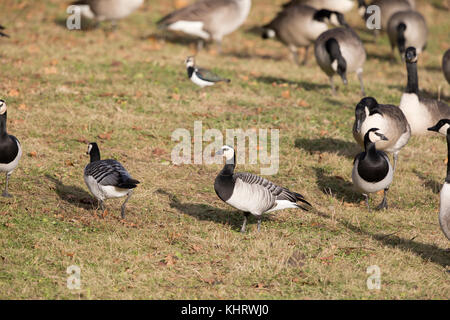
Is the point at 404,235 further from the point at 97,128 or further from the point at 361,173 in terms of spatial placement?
the point at 97,128

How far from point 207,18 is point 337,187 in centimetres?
966

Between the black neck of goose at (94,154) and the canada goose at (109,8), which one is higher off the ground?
the canada goose at (109,8)

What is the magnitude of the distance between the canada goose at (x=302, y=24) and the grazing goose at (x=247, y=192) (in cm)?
1011

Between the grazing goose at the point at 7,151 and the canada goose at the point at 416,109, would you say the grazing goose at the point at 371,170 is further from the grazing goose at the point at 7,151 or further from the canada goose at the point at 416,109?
the grazing goose at the point at 7,151

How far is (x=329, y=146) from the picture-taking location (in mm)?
12328

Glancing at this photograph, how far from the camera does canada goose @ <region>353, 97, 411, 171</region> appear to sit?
1059 cm

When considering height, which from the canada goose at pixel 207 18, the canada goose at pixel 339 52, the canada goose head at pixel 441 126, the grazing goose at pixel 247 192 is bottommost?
the grazing goose at pixel 247 192

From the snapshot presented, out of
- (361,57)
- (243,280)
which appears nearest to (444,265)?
(243,280)

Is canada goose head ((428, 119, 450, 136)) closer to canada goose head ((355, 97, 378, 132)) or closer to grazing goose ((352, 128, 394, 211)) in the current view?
grazing goose ((352, 128, 394, 211))

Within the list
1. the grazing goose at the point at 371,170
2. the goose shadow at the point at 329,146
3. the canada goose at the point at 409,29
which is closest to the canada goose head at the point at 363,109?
the grazing goose at the point at 371,170

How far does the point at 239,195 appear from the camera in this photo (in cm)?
836

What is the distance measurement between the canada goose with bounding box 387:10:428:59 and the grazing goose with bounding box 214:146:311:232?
11817 mm

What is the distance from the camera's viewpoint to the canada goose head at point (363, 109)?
10492 mm

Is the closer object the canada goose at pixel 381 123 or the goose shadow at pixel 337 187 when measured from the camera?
the goose shadow at pixel 337 187
